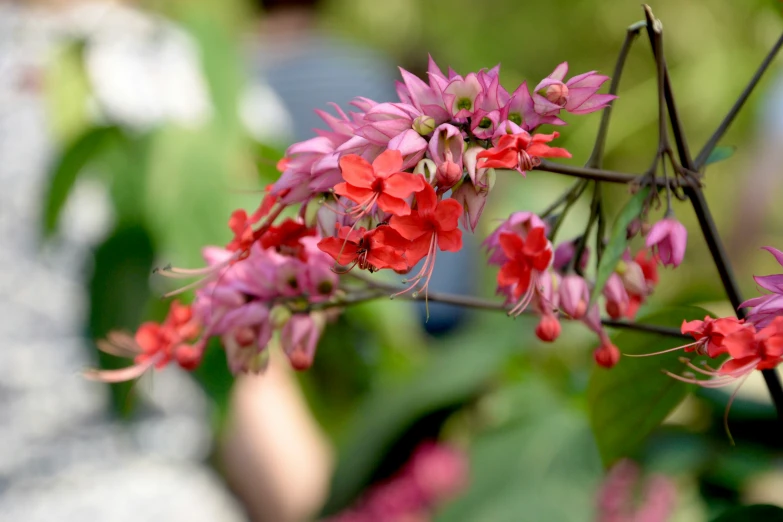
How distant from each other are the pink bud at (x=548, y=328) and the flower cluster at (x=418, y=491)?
0.49 metres

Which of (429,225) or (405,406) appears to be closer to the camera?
(429,225)

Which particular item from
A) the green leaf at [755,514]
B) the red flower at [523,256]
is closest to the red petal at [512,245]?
the red flower at [523,256]

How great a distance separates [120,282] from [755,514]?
648mm

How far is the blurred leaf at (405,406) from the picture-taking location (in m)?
0.83

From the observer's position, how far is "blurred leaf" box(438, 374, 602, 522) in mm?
659

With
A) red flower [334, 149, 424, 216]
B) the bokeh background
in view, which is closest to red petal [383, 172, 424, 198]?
red flower [334, 149, 424, 216]

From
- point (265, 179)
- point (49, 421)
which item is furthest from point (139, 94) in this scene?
point (49, 421)

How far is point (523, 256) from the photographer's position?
0.86ft

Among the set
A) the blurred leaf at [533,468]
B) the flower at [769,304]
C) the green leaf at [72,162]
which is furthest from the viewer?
the green leaf at [72,162]

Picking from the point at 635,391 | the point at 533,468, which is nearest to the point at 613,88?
the point at 635,391

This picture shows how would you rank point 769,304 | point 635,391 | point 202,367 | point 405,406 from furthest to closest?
point 405,406
point 202,367
point 635,391
point 769,304

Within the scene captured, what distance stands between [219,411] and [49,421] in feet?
1.22

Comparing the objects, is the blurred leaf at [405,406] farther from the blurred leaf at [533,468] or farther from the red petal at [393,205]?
the red petal at [393,205]

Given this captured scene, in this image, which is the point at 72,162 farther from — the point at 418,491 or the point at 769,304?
the point at 769,304
